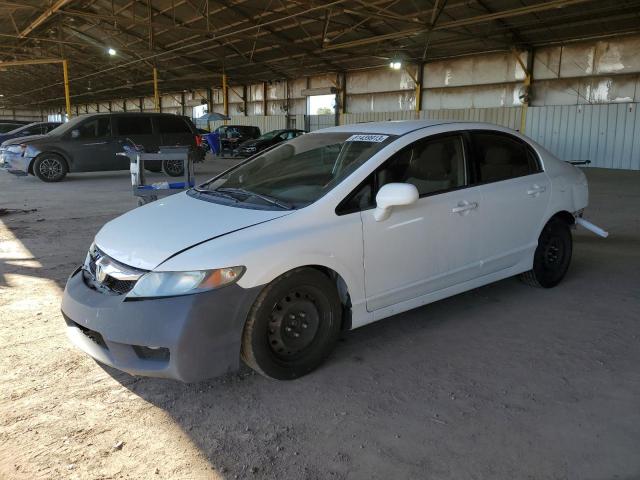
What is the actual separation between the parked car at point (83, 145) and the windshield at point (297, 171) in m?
9.29

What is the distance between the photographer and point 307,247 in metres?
2.89

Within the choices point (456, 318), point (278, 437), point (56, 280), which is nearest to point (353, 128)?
point (456, 318)

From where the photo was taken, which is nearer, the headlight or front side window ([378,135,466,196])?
the headlight

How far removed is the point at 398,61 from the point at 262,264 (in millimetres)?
18900

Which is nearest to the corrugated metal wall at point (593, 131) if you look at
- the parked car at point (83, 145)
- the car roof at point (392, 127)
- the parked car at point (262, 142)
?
the parked car at point (262, 142)

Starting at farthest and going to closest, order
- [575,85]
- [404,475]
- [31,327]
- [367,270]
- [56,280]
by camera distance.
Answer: [575,85] → [56,280] → [31,327] → [367,270] → [404,475]

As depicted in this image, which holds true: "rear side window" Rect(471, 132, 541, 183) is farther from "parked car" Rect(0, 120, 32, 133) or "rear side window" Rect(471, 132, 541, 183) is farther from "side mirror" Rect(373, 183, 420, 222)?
"parked car" Rect(0, 120, 32, 133)

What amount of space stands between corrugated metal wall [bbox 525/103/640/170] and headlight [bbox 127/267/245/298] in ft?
56.6

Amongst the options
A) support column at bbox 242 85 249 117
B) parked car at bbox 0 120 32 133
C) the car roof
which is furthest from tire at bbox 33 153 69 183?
support column at bbox 242 85 249 117

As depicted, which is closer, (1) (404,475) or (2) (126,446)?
(1) (404,475)

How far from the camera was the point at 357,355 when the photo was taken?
335cm

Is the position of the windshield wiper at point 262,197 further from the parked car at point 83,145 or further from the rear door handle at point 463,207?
the parked car at point 83,145

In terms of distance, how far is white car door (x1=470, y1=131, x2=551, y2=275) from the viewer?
3.87 meters

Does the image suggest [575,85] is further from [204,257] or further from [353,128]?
[204,257]
